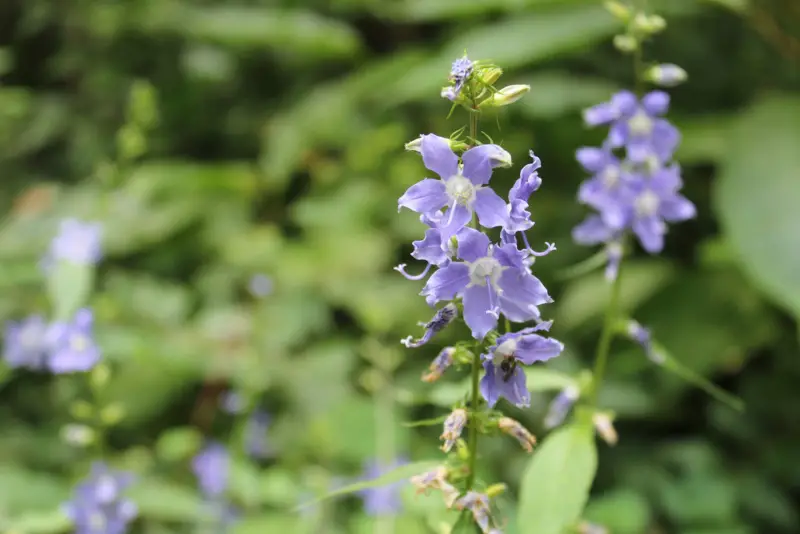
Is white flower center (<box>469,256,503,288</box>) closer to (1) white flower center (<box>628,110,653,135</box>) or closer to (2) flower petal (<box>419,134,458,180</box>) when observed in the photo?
(2) flower petal (<box>419,134,458,180</box>)

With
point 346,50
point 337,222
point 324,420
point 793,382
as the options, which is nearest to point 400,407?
point 324,420

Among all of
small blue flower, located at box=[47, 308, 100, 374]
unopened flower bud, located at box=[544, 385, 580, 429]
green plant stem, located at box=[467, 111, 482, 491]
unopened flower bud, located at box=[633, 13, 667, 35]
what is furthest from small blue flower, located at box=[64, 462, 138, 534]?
unopened flower bud, located at box=[633, 13, 667, 35]

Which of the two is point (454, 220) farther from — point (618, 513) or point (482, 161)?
point (618, 513)

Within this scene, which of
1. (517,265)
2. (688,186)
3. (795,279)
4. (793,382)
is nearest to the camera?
(517,265)

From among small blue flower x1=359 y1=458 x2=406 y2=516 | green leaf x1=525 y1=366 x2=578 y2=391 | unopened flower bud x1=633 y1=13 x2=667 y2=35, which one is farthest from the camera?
small blue flower x1=359 y1=458 x2=406 y2=516

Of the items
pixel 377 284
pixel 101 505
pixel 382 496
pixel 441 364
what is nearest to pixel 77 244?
pixel 101 505

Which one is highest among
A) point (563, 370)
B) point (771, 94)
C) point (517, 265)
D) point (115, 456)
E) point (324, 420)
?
point (517, 265)

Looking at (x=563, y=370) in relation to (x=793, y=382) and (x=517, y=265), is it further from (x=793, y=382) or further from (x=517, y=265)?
(x=517, y=265)

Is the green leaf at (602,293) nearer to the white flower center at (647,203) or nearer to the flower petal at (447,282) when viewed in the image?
the white flower center at (647,203)
